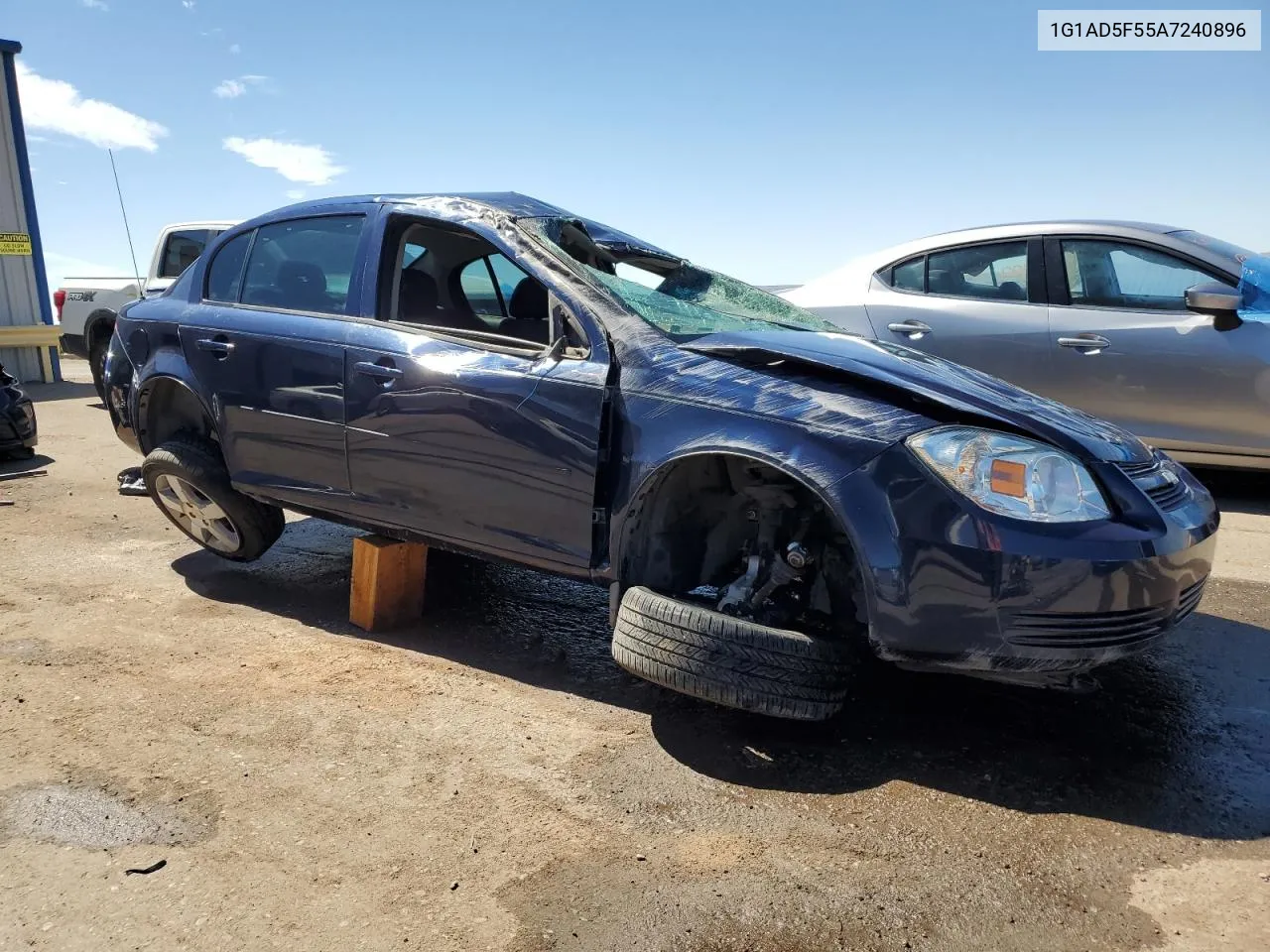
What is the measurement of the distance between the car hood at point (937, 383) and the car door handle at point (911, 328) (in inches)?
118

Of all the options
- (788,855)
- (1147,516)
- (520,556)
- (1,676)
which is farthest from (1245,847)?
(1,676)

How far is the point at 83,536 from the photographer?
5336mm

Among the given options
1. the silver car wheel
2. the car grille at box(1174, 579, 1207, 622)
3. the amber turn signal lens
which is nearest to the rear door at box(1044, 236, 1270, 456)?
the car grille at box(1174, 579, 1207, 622)

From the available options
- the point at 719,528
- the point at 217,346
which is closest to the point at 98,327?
the point at 217,346

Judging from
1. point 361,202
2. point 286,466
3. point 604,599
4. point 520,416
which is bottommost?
point 604,599

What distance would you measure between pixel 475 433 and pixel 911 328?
3.80 metres

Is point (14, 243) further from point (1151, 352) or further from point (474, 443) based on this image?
point (1151, 352)

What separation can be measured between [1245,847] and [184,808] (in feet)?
9.13

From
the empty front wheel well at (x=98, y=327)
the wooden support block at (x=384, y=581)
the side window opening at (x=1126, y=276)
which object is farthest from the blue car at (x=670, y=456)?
the empty front wheel well at (x=98, y=327)

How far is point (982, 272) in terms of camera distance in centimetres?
618

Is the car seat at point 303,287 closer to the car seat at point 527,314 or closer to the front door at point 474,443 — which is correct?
the front door at point 474,443

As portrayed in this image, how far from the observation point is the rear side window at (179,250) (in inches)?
381

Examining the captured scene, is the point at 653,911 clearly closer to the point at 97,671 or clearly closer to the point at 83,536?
the point at 97,671

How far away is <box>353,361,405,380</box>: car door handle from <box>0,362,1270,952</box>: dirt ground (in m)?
1.08
